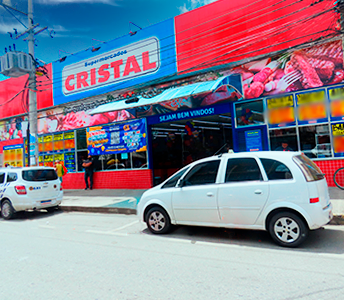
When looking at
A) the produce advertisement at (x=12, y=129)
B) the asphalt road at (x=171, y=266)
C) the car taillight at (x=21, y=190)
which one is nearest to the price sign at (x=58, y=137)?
the produce advertisement at (x=12, y=129)

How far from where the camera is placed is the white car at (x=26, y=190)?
966 cm

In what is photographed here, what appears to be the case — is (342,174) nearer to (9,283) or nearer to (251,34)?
(251,34)

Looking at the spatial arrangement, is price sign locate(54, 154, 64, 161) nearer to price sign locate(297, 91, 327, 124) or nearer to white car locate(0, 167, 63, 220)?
white car locate(0, 167, 63, 220)

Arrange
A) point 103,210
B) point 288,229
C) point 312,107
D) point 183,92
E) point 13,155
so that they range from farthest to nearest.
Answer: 1. point 13,155
2. point 183,92
3. point 312,107
4. point 103,210
5. point 288,229

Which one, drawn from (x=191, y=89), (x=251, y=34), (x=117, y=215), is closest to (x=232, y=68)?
(x=251, y=34)

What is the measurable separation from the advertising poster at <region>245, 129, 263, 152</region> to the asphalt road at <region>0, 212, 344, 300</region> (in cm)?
527

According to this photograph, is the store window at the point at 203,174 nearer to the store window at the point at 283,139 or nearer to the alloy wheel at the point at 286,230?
the alloy wheel at the point at 286,230

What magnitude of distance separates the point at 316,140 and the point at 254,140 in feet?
7.08

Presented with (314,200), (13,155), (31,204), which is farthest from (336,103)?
(13,155)

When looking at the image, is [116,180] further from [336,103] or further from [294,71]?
[336,103]

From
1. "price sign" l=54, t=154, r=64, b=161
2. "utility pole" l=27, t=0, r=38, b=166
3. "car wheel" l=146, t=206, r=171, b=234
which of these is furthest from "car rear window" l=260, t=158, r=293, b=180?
"price sign" l=54, t=154, r=64, b=161

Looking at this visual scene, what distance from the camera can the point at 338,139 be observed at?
10.0 metres

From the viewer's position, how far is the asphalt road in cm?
373

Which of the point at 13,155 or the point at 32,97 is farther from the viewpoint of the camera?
the point at 13,155
